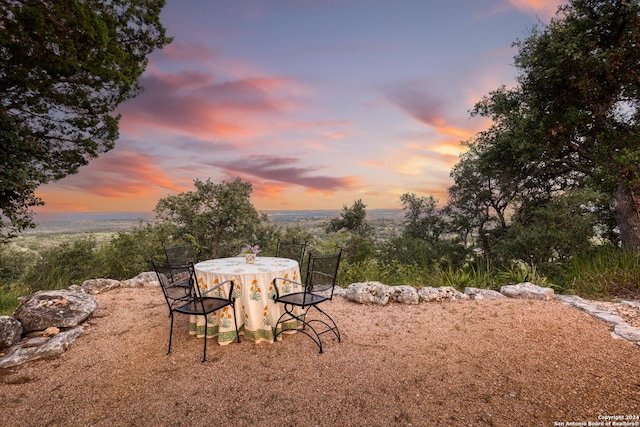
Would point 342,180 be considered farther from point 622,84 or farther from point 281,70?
point 622,84

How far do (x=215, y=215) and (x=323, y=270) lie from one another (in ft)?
21.7

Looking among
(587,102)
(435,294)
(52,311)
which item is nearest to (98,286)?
(52,311)

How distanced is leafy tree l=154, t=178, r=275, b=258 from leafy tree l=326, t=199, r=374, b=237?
6.59 metres

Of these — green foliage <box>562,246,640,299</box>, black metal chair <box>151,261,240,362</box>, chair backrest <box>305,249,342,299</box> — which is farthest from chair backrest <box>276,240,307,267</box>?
green foliage <box>562,246,640,299</box>

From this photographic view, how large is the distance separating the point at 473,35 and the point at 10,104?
11.1 m

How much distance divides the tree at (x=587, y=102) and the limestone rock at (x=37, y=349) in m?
9.90

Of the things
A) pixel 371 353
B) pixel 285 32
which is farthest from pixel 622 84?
pixel 371 353

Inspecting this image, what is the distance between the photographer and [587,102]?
766 cm

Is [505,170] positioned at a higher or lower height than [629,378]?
higher

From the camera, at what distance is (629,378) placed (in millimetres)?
2518

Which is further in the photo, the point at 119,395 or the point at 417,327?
the point at 417,327

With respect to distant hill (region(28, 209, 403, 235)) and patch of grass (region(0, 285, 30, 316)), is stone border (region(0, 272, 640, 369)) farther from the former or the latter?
distant hill (region(28, 209, 403, 235))

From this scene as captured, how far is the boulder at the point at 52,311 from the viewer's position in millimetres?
3852

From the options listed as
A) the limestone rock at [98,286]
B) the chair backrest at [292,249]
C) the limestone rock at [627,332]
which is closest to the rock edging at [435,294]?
the limestone rock at [627,332]
